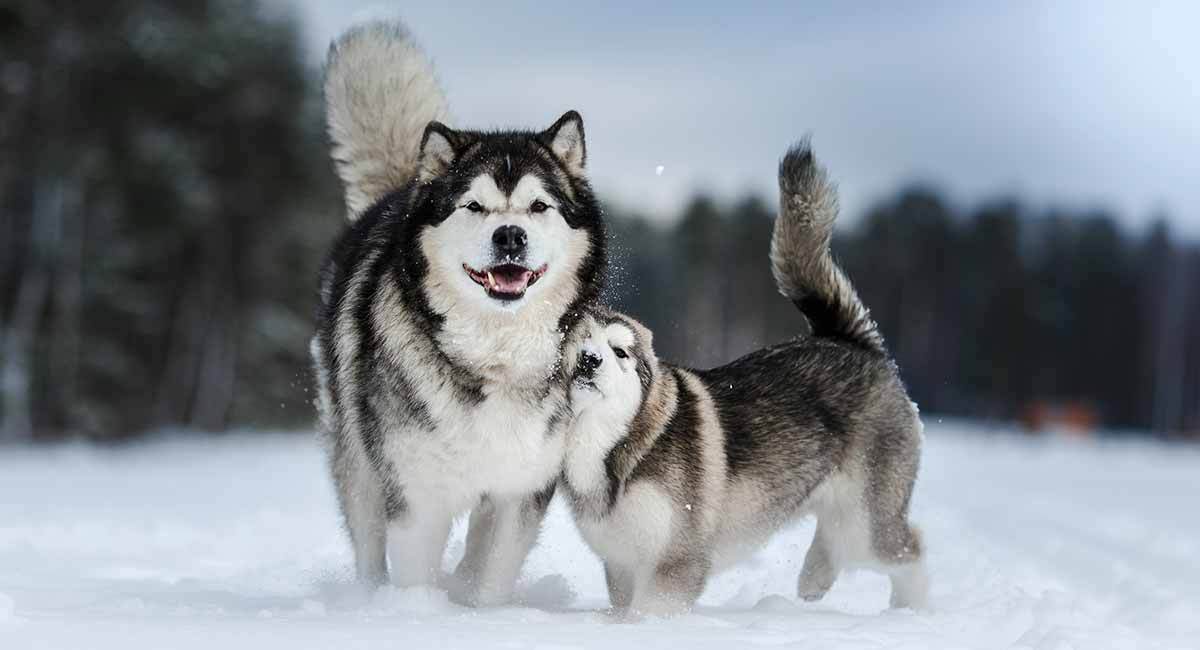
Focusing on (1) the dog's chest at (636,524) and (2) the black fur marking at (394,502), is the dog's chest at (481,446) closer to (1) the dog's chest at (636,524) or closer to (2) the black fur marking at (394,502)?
(2) the black fur marking at (394,502)

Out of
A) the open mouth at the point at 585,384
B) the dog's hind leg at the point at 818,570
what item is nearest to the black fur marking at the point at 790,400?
the dog's hind leg at the point at 818,570

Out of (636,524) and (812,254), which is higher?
(812,254)

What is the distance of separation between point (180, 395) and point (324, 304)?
19251mm

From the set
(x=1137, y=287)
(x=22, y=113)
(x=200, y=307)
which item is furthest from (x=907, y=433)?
(x=1137, y=287)

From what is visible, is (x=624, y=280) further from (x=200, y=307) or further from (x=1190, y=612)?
(x=200, y=307)

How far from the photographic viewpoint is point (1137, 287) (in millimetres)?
39938

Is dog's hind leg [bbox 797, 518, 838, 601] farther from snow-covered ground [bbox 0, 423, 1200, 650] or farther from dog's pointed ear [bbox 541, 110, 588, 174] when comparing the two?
dog's pointed ear [bbox 541, 110, 588, 174]

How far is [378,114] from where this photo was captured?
236 inches

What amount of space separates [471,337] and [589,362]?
18.9 inches

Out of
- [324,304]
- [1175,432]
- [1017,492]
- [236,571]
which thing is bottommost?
[1175,432]

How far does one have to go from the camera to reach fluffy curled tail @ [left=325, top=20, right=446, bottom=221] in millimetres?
6039

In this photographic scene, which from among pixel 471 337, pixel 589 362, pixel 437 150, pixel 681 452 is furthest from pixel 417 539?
pixel 437 150

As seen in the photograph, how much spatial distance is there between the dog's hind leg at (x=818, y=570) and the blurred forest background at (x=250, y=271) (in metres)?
1.24

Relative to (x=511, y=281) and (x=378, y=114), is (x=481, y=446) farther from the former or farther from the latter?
(x=378, y=114)
